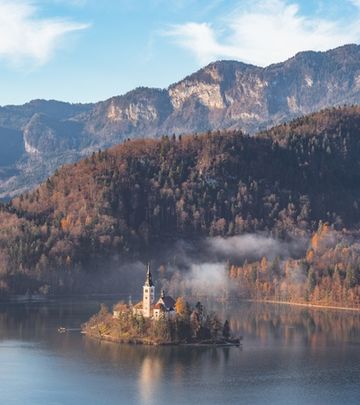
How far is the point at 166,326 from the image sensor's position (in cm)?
12650

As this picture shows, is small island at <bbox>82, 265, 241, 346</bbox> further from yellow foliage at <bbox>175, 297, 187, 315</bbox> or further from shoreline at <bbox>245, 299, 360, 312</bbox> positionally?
shoreline at <bbox>245, 299, 360, 312</bbox>

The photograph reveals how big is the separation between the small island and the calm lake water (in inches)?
98.2

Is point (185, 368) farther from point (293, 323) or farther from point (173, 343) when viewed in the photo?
point (293, 323)

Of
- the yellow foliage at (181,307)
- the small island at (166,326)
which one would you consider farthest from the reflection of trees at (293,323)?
the yellow foliage at (181,307)

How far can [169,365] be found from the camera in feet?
372

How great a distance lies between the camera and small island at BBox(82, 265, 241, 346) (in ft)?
413

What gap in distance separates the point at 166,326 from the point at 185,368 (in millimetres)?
15465

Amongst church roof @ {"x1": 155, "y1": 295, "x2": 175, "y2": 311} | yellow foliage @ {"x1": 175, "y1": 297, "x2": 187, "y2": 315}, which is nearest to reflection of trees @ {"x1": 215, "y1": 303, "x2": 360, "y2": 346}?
yellow foliage @ {"x1": 175, "y1": 297, "x2": 187, "y2": 315}

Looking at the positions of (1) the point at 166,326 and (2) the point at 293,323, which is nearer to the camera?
(1) the point at 166,326

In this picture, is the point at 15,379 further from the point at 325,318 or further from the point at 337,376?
the point at 325,318

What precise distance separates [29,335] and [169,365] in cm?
3084

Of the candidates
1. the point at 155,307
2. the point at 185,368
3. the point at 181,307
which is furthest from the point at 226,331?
the point at 185,368

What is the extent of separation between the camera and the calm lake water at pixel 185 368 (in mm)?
98312

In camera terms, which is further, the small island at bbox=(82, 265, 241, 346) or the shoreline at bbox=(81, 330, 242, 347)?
the small island at bbox=(82, 265, 241, 346)
